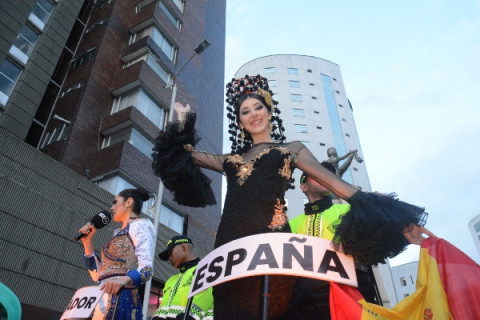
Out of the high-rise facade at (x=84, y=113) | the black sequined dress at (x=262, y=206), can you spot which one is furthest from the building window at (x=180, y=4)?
the black sequined dress at (x=262, y=206)

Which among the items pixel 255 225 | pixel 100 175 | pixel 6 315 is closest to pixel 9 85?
pixel 100 175

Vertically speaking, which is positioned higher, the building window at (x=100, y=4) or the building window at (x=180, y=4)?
the building window at (x=180, y=4)

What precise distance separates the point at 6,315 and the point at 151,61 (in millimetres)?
18174

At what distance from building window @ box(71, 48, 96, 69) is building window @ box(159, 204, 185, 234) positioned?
9209mm

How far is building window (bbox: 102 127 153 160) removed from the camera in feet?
55.6

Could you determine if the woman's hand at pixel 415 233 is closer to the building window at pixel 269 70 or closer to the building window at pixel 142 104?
the building window at pixel 142 104

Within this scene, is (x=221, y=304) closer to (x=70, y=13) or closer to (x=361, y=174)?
(x=70, y=13)

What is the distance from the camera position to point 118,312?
3.29m

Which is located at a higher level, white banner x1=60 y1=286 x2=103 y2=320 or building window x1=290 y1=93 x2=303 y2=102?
building window x1=290 y1=93 x2=303 y2=102

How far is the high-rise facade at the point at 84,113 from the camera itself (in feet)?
37.3

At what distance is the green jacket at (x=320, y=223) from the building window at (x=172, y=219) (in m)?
13.8

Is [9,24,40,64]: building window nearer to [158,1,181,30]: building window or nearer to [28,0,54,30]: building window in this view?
[28,0,54,30]: building window

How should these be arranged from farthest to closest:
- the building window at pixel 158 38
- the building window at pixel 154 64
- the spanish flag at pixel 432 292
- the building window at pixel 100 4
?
the building window at pixel 100 4, the building window at pixel 158 38, the building window at pixel 154 64, the spanish flag at pixel 432 292

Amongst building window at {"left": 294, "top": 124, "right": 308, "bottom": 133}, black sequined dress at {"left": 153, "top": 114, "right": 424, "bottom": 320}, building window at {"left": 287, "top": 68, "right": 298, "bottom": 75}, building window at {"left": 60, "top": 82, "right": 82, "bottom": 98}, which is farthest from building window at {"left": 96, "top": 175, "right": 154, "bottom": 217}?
building window at {"left": 287, "top": 68, "right": 298, "bottom": 75}
